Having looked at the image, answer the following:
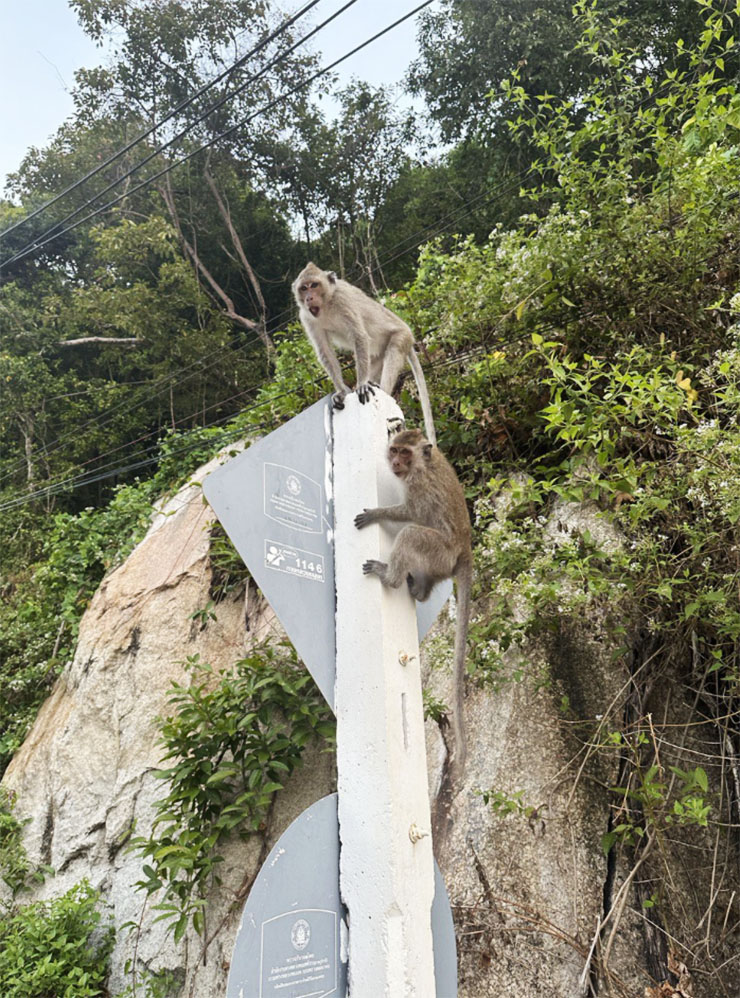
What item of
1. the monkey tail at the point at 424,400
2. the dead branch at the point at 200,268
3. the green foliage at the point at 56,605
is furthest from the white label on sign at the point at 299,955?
the dead branch at the point at 200,268

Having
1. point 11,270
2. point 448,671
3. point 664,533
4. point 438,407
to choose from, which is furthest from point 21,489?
point 664,533

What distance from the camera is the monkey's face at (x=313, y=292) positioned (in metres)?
4.22

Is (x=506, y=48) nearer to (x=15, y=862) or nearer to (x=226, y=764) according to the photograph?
(x=226, y=764)

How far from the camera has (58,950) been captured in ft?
19.2

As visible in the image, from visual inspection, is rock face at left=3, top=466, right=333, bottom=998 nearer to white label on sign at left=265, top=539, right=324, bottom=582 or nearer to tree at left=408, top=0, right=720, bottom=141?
white label on sign at left=265, top=539, right=324, bottom=582

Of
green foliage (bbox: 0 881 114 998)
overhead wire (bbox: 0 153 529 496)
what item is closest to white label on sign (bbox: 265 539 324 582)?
green foliage (bbox: 0 881 114 998)

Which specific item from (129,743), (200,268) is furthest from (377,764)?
(200,268)

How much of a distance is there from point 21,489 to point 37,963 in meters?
9.54

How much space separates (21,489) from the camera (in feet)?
45.5

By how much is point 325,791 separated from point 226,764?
27.1 inches

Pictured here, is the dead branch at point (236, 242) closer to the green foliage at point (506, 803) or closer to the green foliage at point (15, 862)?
the green foliage at point (15, 862)

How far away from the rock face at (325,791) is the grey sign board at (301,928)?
6.08 ft

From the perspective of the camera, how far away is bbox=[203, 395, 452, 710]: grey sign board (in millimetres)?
2684

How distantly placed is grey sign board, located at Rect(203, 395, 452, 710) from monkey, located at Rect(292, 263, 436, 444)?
3.57 feet
